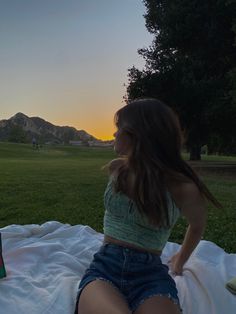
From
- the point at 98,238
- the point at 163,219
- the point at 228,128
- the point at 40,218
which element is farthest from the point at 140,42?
the point at 163,219

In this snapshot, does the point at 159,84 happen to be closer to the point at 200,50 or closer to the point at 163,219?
the point at 200,50

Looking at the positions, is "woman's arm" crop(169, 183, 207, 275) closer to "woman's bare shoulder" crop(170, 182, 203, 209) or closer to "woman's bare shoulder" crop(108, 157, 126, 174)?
"woman's bare shoulder" crop(170, 182, 203, 209)

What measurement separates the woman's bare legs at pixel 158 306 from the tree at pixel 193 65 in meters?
16.4

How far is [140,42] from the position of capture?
23203 millimetres

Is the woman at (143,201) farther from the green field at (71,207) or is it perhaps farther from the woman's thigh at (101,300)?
the green field at (71,207)

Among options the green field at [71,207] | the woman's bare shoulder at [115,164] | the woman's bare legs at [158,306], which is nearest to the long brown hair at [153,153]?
the woman's bare shoulder at [115,164]

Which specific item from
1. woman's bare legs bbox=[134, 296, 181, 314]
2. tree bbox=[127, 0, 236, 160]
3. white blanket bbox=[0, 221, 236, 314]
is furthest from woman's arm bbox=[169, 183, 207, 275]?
tree bbox=[127, 0, 236, 160]

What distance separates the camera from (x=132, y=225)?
9.29ft

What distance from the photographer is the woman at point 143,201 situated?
105 inches

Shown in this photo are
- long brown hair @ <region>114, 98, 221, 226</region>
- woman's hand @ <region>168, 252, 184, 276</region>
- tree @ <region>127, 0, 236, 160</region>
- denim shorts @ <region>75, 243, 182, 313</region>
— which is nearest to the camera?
denim shorts @ <region>75, 243, 182, 313</region>

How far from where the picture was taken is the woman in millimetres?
2672

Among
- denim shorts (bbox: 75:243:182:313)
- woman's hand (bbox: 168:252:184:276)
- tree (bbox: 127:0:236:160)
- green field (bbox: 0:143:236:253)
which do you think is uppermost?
tree (bbox: 127:0:236:160)

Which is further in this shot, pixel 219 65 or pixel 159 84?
pixel 219 65

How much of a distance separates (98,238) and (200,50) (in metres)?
18.1
